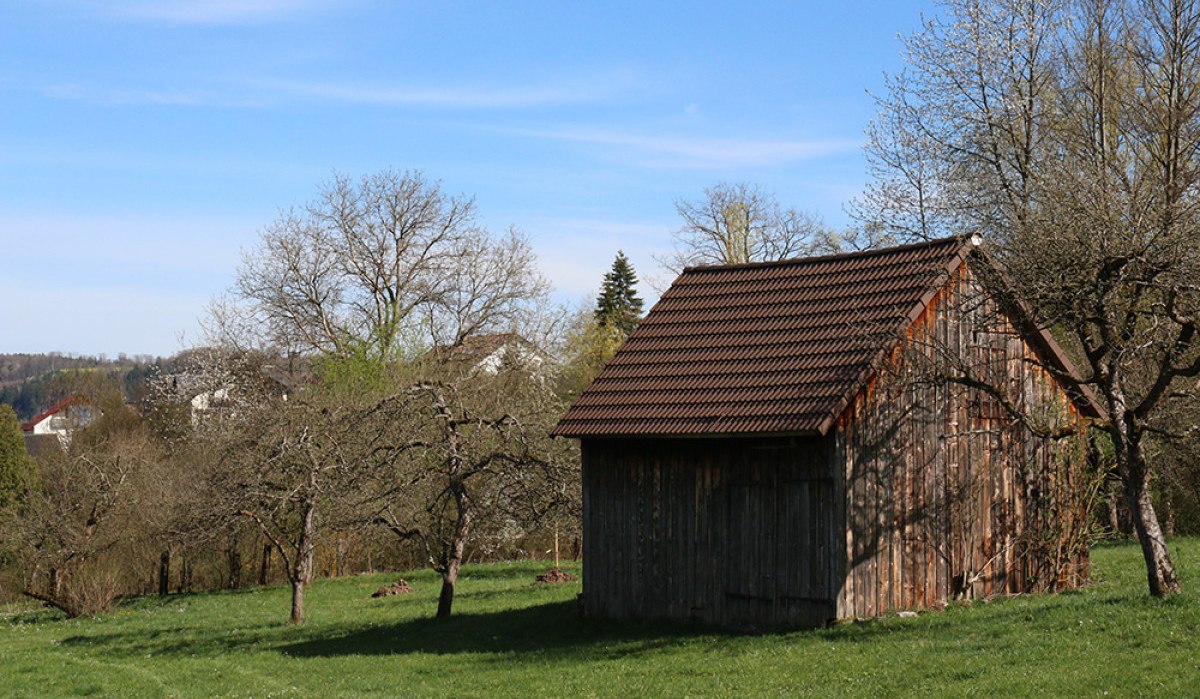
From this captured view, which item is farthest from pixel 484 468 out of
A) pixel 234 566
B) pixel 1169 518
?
pixel 234 566

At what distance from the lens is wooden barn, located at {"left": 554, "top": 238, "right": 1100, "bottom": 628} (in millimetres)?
18156

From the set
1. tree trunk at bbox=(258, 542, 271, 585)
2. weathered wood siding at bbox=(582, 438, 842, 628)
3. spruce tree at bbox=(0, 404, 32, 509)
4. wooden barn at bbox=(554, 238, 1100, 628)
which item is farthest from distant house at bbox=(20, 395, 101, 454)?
wooden barn at bbox=(554, 238, 1100, 628)

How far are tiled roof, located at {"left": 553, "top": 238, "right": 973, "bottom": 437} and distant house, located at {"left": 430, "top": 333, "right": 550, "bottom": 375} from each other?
24367mm

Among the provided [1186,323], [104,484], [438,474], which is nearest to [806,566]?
[1186,323]

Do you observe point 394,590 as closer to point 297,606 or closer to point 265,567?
point 297,606

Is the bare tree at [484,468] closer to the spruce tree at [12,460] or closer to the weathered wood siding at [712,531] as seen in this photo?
the weathered wood siding at [712,531]

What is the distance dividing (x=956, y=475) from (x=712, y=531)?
3892mm

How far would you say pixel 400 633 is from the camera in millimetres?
22234

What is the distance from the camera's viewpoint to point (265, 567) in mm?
38719

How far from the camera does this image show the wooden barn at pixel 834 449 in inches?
715

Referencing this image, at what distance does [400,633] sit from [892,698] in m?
11.4

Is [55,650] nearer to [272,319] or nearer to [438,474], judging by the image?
[438,474]

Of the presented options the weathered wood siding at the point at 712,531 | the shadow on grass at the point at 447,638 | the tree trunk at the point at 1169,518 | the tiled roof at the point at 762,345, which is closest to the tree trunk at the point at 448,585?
the shadow on grass at the point at 447,638

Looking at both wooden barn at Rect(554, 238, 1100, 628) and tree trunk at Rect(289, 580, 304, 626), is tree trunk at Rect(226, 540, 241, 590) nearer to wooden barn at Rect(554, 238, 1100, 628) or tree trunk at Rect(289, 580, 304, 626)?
tree trunk at Rect(289, 580, 304, 626)
